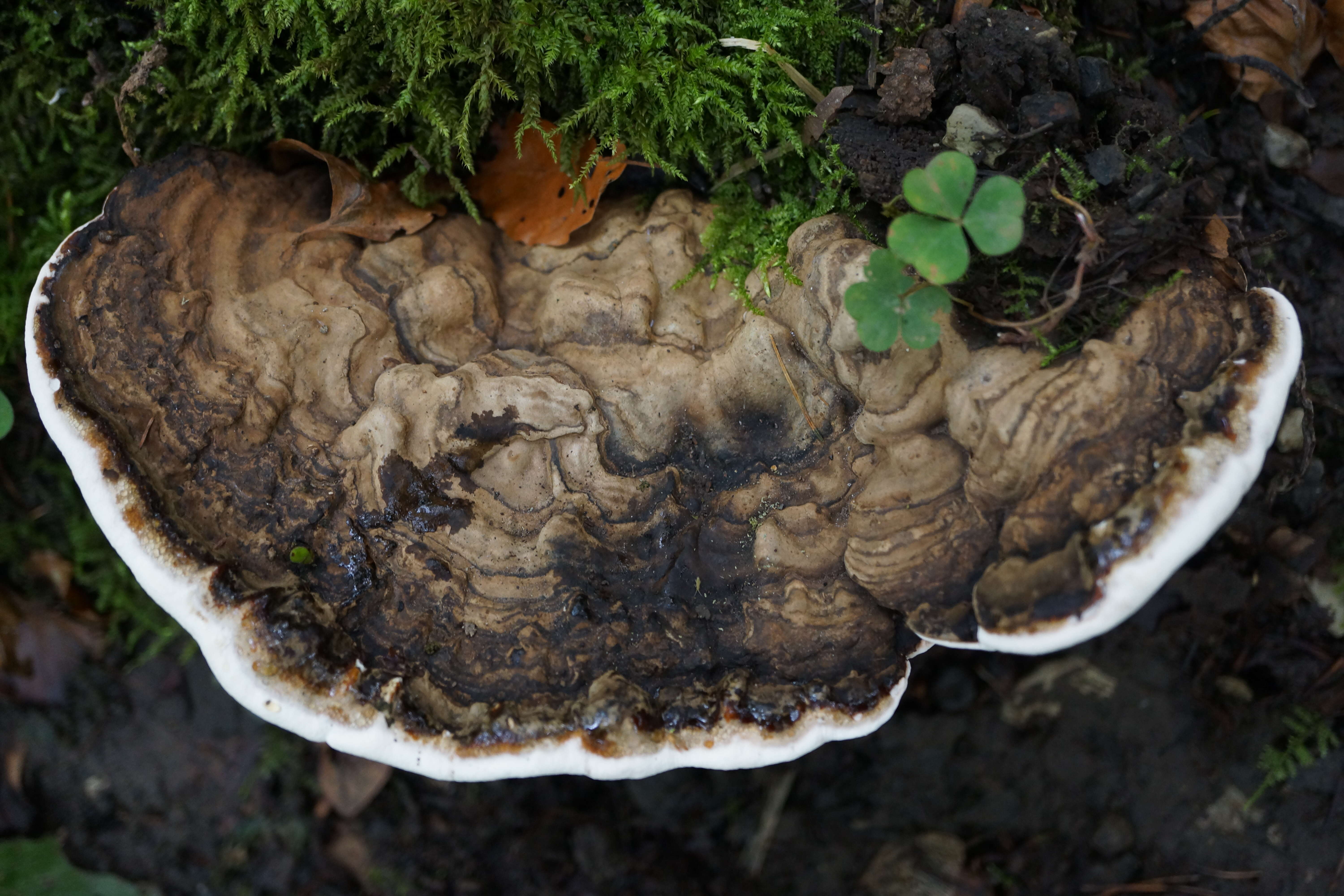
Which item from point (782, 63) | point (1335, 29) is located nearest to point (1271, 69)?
point (1335, 29)

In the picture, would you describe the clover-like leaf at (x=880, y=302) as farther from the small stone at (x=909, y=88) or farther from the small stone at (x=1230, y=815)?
the small stone at (x=1230, y=815)

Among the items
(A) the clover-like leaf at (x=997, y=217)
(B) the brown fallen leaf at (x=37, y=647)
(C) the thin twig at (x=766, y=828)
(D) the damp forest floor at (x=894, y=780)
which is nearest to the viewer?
(A) the clover-like leaf at (x=997, y=217)

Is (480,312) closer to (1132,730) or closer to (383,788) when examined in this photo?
(383,788)

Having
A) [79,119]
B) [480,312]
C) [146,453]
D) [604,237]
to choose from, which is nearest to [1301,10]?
[604,237]

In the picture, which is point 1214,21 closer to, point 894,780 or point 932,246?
point 932,246

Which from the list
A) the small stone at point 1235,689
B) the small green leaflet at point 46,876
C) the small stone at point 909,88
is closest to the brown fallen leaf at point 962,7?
the small stone at point 909,88
